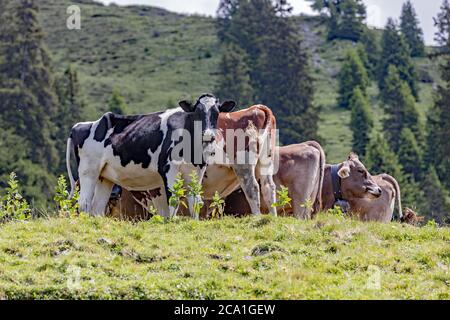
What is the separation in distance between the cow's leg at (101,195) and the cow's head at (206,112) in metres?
2.54

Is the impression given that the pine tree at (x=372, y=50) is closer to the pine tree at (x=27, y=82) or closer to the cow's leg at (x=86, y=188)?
the pine tree at (x=27, y=82)

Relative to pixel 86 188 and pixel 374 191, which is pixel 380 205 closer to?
pixel 374 191

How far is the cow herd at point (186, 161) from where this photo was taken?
20.1 m

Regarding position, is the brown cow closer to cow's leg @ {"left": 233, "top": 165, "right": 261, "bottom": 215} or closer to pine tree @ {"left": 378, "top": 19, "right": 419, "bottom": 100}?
cow's leg @ {"left": 233, "top": 165, "right": 261, "bottom": 215}

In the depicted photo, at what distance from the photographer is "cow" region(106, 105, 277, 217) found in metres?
20.9

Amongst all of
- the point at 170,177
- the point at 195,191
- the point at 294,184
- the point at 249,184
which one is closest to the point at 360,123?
the point at 294,184

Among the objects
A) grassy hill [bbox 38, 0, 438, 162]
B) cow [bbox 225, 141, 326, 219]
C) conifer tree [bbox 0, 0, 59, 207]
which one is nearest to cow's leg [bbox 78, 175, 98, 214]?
cow [bbox 225, 141, 326, 219]

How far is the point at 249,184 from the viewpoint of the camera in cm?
2086

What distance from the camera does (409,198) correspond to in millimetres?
86875

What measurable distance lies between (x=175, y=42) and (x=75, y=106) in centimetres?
7158

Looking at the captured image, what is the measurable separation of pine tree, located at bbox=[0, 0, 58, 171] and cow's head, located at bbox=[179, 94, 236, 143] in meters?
70.0

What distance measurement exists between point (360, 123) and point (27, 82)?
40950 millimetres
